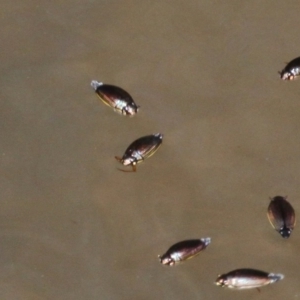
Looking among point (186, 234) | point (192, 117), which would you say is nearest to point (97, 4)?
point (192, 117)

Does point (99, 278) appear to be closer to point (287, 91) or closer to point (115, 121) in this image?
point (115, 121)

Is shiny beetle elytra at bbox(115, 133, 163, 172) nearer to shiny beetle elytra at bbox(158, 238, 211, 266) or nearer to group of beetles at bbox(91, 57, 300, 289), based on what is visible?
group of beetles at bbox(91, 57, 300, 289)

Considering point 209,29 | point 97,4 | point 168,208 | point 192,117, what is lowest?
point 168,208

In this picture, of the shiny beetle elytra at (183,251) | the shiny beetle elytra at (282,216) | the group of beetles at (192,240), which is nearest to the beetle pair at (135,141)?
the group of beetles at (192,240)

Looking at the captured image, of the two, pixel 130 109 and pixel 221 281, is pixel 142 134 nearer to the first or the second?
pixel 130 109

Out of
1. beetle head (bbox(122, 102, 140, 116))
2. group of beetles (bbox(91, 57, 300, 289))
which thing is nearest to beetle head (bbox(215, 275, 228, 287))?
group of beetles (bbox(91, 57, 300, 289))

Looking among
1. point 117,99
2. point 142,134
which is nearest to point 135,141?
point 142,134

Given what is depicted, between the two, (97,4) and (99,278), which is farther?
(97,4)
